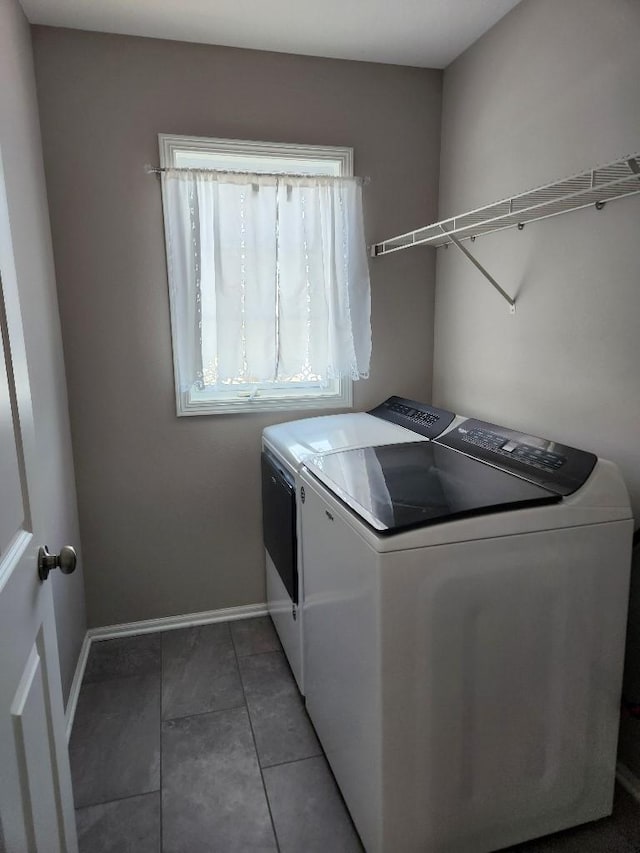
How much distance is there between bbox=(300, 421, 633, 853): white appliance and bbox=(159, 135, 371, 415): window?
104cm

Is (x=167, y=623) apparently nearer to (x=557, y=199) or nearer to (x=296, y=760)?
(x=296, y=760)

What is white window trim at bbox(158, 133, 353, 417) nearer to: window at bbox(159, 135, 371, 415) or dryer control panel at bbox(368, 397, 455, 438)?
window at bbox(159, 135, 371, 415)

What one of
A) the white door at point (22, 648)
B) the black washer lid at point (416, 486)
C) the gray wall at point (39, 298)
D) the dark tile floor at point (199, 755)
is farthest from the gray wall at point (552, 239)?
the gray wall at point (39, 298)

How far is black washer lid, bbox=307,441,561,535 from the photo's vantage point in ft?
4.40

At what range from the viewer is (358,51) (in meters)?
2.33

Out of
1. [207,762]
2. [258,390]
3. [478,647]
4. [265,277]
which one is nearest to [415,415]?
[258,390]

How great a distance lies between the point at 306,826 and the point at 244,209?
2247 mm

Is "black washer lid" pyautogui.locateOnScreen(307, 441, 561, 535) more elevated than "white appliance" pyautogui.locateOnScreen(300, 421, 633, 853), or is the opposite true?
"black washer lid" pyautogui.locateOnScreen(307, 441, 561, 535)

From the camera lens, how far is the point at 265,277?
242cm


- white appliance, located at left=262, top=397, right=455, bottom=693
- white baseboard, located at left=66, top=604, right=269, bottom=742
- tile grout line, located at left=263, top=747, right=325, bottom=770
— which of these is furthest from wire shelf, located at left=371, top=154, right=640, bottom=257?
white baseboard, located at left=66, top=604, right=269, bottom=742

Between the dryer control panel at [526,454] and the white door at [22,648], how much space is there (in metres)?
1.25

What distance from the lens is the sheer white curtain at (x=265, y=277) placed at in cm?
231

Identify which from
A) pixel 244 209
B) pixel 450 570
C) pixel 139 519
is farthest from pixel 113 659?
pixel 244 209

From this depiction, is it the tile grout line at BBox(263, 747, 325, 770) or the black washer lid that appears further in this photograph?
the tile grout line at BBox(263, 747, 325, 770)
